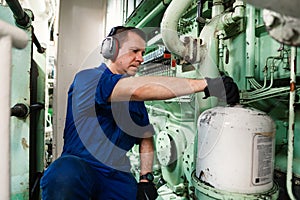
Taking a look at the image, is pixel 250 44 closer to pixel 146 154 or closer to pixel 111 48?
pixel 111 48

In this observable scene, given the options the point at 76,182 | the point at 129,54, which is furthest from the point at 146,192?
the point at 129,54

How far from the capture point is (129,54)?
149 cm

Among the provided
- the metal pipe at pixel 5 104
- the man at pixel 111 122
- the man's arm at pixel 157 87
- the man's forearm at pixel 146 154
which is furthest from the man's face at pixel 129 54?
the metal pipe at pixel 5 104

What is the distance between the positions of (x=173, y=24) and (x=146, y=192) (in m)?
0.96

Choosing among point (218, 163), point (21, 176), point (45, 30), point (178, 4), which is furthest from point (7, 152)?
point (45, 30)

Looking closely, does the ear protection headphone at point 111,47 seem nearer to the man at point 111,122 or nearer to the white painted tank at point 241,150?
the man at point 111,122

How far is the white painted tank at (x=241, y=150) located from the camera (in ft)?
3.37

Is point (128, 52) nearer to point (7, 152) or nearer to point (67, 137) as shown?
point (67, 137)

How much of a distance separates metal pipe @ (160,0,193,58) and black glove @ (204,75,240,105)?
40 cm

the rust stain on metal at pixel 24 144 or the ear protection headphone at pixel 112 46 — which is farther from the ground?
the ear protection headphone at pixel 112 46

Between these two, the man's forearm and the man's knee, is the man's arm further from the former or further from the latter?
the man's forearm

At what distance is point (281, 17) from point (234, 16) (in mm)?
1078

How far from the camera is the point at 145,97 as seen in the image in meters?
1.13

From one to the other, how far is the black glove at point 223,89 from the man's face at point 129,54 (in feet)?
1.76
